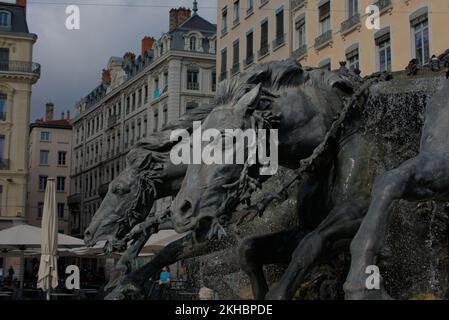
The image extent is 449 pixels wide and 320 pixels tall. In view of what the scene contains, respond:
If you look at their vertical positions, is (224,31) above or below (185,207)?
above

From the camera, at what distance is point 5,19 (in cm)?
5197

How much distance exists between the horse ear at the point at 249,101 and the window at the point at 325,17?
1139 inches

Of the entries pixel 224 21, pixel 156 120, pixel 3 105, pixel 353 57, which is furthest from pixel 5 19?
pixel 353 57

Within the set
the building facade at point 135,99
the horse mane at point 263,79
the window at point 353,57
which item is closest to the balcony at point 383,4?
the window at point 353,57

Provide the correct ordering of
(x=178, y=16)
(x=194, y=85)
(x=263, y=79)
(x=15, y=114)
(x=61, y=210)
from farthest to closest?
(x=61, y=210) < (x=178, y=16) < (x=194, y=85) < (x=15, y=114) < (x=263, y=79)

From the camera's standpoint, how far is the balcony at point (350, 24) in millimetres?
29500

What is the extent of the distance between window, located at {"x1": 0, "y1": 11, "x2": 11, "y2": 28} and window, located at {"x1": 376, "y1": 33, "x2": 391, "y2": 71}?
31.9 meters

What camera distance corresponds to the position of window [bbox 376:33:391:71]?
89.6ft

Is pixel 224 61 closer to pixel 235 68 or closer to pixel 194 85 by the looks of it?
pixel 235 68

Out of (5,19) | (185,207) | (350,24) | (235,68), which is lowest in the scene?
(185,207)

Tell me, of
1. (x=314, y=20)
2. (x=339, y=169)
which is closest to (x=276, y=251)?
(x=339, y=169)

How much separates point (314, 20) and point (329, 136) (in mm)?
30042

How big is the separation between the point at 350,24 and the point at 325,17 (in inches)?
116
